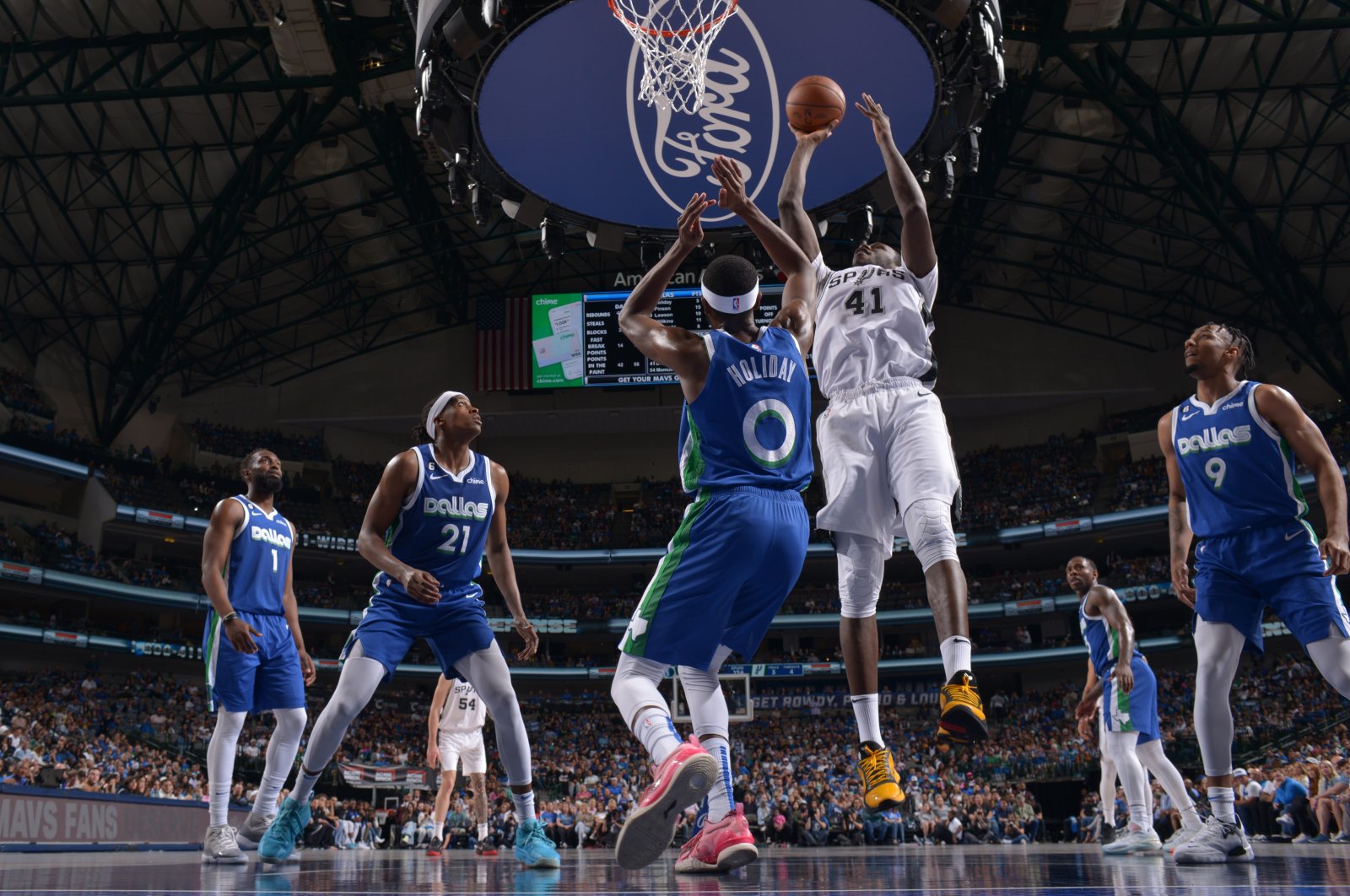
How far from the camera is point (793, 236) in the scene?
4.98 meters

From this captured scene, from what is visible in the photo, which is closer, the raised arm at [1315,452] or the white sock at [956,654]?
the white sock at [956,654]

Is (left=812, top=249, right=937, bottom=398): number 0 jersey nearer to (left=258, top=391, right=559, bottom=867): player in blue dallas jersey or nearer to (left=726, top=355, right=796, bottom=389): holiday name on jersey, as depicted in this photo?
(left=726, top=355, right=796, bottom=389): holiday name on jersey

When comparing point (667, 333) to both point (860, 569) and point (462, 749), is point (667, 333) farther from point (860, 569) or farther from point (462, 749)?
point (462, 749)

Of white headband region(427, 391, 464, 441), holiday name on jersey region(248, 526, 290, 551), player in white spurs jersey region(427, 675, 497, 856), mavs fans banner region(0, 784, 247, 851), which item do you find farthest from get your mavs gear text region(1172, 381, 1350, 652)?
mavs fans banner region(0, 784, 247, 851)

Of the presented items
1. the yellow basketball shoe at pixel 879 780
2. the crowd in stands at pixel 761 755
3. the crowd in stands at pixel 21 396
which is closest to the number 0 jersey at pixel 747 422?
the yellow basketball shoe at pixel 879 780

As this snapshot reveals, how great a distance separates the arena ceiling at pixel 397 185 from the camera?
19469mm

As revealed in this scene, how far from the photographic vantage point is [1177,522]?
564 centimetres

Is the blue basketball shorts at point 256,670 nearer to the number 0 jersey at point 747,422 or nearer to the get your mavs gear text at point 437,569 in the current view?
the get your mavs gear text at point 437,569

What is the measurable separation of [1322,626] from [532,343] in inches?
942

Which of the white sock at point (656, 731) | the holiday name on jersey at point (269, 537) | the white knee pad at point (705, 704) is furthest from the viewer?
the holiday name on jersey at point (269, 537)

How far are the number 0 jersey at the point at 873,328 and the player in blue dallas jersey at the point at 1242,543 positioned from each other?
1.40 metres

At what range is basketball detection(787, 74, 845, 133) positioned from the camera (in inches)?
223

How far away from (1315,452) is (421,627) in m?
4.27

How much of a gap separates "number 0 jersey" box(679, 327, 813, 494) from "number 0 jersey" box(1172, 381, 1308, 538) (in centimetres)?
212
